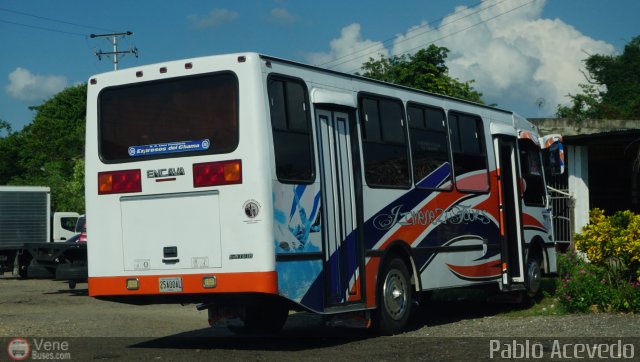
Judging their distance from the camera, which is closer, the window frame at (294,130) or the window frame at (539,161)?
the window frame at (294,130)

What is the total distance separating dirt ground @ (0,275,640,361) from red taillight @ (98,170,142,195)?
72.1 inches

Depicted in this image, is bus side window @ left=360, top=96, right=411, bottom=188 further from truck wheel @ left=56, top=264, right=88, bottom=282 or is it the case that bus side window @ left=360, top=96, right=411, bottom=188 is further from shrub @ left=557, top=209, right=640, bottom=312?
truck wheel @ left=56, top=264, right=88, bottom=282

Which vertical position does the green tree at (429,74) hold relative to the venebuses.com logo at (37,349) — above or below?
above

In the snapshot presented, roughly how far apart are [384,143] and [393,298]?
1984 mm

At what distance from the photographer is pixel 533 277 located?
52.7ft

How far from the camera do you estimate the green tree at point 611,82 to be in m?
66.3

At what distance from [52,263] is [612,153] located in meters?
14.3

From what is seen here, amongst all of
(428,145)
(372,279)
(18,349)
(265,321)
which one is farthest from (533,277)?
(18,349)

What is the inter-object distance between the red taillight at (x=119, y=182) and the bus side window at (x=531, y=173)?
749cm

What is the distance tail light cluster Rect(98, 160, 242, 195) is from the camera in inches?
404

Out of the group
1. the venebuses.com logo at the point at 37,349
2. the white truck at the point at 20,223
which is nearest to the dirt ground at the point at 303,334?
the venebuses.com logo at the point at 37,349

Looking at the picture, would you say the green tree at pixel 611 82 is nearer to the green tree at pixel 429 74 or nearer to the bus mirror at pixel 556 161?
the green tree at pixel 429 74

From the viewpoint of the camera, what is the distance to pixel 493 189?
15164 mm

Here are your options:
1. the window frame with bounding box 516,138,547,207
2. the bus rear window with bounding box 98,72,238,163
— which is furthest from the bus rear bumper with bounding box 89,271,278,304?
the window frame with bounding box 516,138,547,207
